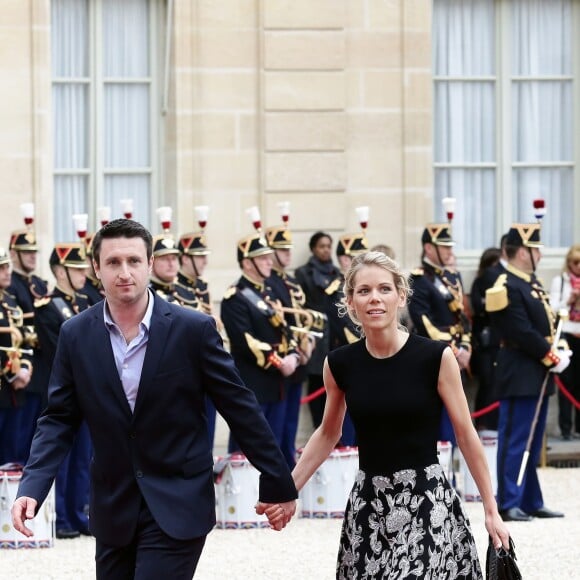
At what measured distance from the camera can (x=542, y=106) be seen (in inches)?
601

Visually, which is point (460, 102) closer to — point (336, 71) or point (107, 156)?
point (336, 71)

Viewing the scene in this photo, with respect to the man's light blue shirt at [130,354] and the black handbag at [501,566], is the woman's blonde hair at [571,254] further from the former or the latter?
the man's light blue shirt at [130,354]

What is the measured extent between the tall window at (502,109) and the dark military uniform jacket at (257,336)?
3265 millimetres

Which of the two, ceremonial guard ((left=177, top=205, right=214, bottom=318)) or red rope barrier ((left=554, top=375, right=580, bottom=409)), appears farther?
red rope barrier ((left=554, top=375, right=580, bottom=409))

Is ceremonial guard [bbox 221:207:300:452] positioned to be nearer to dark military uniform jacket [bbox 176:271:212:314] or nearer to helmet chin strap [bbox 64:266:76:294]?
dark military uniform jacket [bbox 176:271:212:314]

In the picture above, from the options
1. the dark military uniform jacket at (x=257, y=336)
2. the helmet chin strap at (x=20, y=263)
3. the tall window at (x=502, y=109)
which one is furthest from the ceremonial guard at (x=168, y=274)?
the tall window at (x=502, y=109)

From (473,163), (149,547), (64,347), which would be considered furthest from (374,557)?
(473,163)

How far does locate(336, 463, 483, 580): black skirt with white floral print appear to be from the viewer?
578cm

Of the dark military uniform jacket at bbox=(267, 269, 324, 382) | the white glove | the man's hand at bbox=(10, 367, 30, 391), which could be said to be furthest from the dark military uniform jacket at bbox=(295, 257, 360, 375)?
the man's hand at bbox=(10, 367, 30, 391)

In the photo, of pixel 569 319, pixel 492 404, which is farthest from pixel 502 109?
pixel 492 404

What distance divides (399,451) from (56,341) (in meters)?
5.51

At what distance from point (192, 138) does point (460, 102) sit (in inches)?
96.8

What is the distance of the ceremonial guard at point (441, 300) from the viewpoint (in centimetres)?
1270

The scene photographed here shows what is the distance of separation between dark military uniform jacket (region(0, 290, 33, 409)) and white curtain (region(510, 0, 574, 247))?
5484mm
